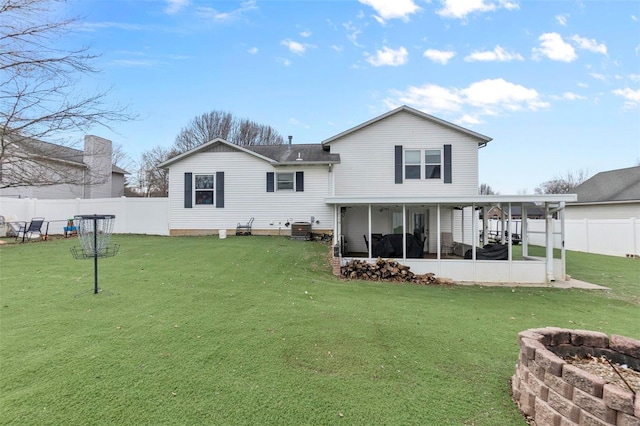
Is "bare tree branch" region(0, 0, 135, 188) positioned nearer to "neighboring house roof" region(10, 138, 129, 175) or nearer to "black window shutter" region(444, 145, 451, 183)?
"neighboring house roof" region(10, 138, 129, 175)

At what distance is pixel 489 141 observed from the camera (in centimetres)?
1434

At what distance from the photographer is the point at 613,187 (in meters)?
20.4

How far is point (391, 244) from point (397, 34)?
334 inches

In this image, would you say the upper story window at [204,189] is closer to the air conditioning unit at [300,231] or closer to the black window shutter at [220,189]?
the black window shutter at [220,189]

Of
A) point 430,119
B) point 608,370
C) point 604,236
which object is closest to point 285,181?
point 430,119

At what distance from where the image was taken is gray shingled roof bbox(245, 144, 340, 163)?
14695 millimetres

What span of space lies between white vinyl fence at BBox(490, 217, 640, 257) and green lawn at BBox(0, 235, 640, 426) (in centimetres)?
868

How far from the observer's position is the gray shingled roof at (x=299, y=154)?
14695 millimetres

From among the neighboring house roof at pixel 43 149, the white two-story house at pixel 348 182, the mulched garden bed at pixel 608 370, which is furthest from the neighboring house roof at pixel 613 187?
the neighboring house roof at pixel 43 149

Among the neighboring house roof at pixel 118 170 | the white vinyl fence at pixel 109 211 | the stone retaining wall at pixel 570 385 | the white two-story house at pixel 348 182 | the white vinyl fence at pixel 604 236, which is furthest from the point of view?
the neighboring house roof at pixel 118 170

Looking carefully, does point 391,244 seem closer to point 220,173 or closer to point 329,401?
point 329,401

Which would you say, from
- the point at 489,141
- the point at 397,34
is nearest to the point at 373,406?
the point at 397,34

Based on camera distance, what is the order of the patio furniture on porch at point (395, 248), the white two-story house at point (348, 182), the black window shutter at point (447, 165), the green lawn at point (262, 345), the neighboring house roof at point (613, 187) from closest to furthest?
the green lawn at point (262, 345), the patio furniture on porch at point (395, 248), the white two-story house at point (348, 182), the black window shutter at point (447, 165), the neighboring house roof at point (613, 187)

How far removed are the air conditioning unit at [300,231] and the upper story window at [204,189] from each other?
4604 mm
